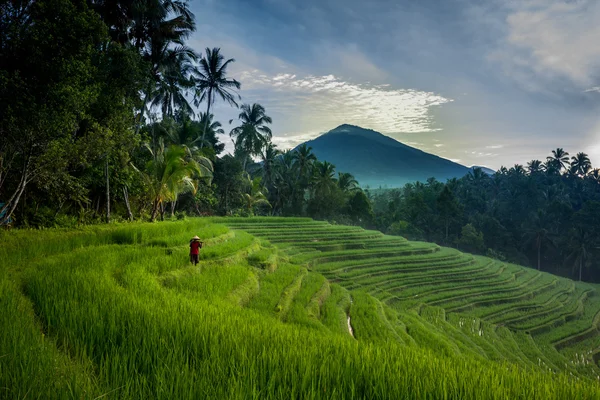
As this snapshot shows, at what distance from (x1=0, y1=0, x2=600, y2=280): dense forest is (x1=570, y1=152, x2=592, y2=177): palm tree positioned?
17620mm

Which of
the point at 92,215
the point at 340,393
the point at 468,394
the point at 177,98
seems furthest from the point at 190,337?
the point at 177,98

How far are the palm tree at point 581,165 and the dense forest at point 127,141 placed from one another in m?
17.6

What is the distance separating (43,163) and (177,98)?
1219cm

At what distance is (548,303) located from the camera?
60.2 feet

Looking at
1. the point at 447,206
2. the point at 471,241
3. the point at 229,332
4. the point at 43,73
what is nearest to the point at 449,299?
the point at 229,332

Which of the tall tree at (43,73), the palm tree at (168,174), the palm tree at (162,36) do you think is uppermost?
the palm tree at (162,36)

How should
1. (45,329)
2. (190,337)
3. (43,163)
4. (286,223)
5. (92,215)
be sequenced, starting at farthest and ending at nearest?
1. (286,223)
2. (92,215)
3. (43,163)
4. (45,329)
5. (190,337)

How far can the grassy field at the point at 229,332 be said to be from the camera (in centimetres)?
172

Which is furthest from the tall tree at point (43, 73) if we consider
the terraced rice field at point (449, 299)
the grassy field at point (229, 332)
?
the terraced rice field at point (449, 299)

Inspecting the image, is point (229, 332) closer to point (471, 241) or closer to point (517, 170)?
point (471, 241)

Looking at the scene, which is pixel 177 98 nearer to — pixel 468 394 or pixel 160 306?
pixel 160 306

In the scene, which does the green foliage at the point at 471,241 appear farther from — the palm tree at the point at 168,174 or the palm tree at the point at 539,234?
the palm tree at the point at 168,174

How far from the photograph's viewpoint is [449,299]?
15.2m

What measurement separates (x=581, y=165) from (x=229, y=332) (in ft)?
230
